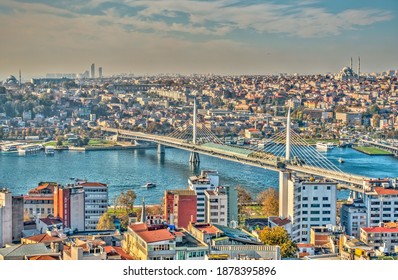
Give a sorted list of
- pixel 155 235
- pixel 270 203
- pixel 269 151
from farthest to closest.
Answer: pixel 269 151 < pixel 270 203 < pixel 155 235

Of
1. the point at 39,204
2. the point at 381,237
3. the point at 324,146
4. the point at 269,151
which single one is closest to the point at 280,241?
the point at 381,237

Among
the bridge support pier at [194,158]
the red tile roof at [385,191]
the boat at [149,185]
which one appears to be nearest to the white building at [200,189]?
the red tile roof at [385,191]

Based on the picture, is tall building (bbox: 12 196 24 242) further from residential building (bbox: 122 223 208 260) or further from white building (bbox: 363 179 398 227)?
white building (bbox: 363 179 398 227)

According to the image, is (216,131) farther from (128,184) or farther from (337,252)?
(337,252)

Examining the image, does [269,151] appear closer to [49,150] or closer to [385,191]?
[49,150]

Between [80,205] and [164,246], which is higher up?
[164,246]

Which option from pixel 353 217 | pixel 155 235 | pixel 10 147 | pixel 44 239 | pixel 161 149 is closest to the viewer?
pixel 155 235

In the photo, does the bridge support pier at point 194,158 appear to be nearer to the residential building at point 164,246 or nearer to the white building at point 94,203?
the white building at point 94,203

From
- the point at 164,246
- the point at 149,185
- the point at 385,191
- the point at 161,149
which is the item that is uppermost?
the point at 164,246
